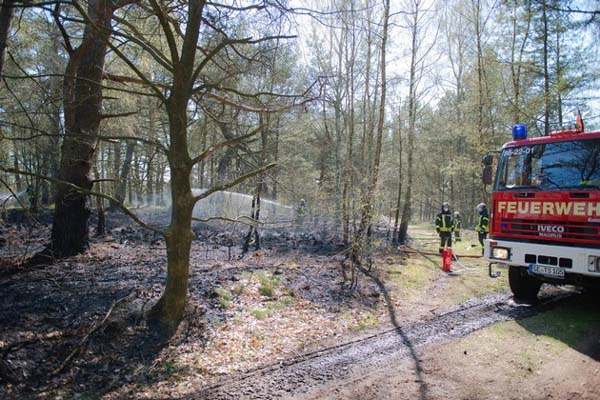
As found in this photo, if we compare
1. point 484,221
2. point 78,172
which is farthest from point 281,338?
point 484,221

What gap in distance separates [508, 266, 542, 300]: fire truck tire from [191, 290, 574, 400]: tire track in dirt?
0.23m

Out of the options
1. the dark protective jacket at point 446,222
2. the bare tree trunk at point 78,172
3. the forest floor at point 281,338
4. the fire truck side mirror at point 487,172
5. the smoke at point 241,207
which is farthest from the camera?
the dark protective jacket at point 446,222

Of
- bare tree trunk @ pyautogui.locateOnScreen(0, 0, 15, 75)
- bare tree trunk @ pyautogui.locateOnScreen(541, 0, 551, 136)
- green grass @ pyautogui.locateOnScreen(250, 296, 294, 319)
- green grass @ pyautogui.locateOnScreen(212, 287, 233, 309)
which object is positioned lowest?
green grass @ pyautogui.locateOnScreen(250, 296, 294, 319)

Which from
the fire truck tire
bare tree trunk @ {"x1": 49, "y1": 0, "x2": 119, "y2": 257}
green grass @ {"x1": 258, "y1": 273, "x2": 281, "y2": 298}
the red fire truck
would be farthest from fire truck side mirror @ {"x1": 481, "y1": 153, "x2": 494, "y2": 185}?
bare tree trunk @ {"x1": 49, "y1": 0, "x2": 119, "y2": 257}

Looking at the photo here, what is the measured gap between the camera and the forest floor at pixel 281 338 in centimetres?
395

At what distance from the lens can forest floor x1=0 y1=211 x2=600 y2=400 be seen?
3.95 metres

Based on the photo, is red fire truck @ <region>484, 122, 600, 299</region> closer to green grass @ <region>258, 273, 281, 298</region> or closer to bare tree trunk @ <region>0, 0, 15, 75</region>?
green grass @ <region>258, 273, 281, 298</region>

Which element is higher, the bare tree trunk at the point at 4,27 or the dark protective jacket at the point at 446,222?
the bare tree trunk at the point at 4,27

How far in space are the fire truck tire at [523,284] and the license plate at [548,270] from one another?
1.05m

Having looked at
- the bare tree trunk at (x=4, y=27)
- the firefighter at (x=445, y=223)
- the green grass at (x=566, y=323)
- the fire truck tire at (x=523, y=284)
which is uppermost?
the bare tree trunk at (x=4, y=27)

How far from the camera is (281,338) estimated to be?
5535mm

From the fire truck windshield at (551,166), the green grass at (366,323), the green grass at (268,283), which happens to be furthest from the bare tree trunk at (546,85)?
the green grass at (268,283)

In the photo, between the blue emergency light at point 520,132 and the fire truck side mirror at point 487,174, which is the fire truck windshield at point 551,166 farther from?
the blue emergency light at point 520,132

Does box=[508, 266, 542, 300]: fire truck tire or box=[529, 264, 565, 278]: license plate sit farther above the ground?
box=[529, 264, 565, 278]: license plate
